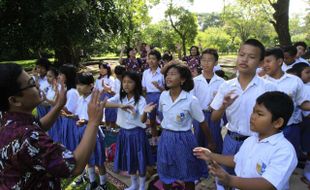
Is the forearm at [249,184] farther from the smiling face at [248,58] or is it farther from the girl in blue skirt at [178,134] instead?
the girl in blue skirt at [178,134]

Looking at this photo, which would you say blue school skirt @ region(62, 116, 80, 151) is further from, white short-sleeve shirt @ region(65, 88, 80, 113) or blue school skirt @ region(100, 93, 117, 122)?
blue school skirt @ region(100, 93, 117, 122)

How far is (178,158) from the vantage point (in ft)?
11.0

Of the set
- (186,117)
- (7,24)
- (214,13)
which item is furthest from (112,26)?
(214,13)

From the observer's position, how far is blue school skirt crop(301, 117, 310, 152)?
4.22 metres

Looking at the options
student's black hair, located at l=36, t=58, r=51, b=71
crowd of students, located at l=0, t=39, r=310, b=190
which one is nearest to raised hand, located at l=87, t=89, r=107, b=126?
crowd of students, located at l=0, t=39, r=310, b=190

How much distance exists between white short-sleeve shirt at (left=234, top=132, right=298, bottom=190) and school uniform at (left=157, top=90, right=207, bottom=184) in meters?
1.03

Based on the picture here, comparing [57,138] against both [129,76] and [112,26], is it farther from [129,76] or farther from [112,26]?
[112,26]

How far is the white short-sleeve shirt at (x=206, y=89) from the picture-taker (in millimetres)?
4457

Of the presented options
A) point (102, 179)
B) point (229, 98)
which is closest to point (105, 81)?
point (102, 179)

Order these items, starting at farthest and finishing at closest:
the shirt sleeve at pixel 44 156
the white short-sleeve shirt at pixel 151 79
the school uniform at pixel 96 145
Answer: the white short-sleeve shirt at pixel 151 79
the school uniform at pixel 96 145
the shirt sleeve at pixel 44 156

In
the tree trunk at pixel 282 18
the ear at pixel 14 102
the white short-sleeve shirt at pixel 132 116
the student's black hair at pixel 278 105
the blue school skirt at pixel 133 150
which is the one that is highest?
the tree trunk at pixel 282 18

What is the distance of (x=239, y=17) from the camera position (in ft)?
109

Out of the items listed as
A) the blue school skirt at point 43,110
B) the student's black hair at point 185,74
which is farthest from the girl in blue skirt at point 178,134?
the blue school skirt at point 43,110

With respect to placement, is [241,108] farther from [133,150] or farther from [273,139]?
[133,150]
